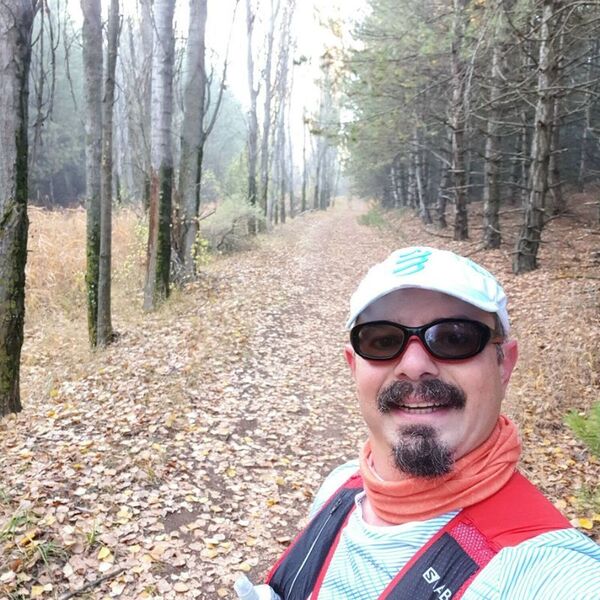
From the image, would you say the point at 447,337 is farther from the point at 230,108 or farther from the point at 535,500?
the point at 230,108

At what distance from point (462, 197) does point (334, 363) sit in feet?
33.8

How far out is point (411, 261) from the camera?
→ 149 centimetres

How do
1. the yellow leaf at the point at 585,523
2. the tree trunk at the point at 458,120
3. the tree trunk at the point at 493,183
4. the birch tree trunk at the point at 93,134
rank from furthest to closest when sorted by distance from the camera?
1. the tree trunk at the point at 493,183
2. the tree trunk at the point at 458,120
3. the birch tree trunk at the point at 93,134
4. the yellow leaf at the point at 585,523

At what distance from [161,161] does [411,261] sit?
9737 mm

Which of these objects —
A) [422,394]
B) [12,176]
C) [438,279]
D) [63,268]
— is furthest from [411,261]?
[63,268]

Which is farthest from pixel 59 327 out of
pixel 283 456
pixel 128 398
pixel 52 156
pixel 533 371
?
pixel 52 156

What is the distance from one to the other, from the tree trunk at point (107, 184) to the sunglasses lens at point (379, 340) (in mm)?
7661

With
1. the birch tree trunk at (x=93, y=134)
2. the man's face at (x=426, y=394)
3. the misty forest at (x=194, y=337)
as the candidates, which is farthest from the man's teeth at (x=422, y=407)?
the birch tree trunk at (x=93, y=134)

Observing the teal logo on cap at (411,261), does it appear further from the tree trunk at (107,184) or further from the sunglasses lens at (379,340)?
the tree trunk at (107,184)

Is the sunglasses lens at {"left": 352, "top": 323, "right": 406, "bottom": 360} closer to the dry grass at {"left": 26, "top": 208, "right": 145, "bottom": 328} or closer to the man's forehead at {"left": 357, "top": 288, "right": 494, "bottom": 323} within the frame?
the man's forehead at {"left": 357, "top": 288, "right": 494, "bottom": 323}

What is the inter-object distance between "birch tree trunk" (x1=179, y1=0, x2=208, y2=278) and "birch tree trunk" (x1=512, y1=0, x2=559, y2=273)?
6947mm

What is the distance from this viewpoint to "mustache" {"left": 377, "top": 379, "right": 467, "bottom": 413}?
4.68 feet

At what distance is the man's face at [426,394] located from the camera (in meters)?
1.40

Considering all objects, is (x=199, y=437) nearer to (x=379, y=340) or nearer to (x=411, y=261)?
(x=379, y=340)
